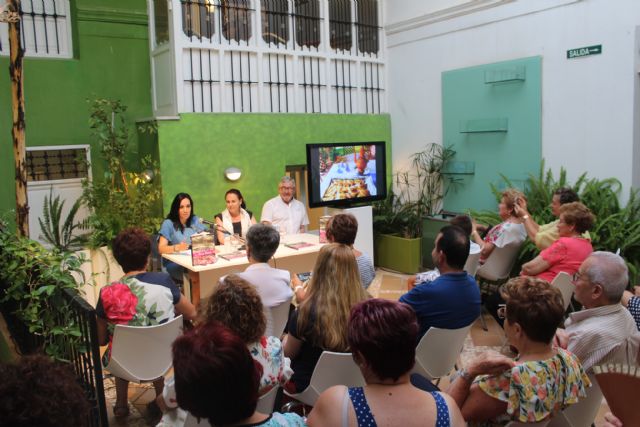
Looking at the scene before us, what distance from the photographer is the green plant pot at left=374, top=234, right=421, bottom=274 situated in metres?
7.26

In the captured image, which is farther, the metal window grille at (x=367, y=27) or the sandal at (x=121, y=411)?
the metal window grille at (x=367, y=27)

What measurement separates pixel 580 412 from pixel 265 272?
1.75m

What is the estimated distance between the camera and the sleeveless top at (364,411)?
167 centimetres

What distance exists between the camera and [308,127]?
24.6ft

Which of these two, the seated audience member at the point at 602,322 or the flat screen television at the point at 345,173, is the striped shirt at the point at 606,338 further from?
the flat screen television at the point at 345,173

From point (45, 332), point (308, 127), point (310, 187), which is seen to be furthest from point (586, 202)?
point (45, 332)

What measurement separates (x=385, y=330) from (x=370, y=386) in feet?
0.57

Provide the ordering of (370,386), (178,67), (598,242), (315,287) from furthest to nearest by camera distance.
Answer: (178,67), (598,242), (315,287), (370,386)

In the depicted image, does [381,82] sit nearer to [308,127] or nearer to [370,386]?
[308,127]

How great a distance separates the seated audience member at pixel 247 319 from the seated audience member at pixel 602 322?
1.24 meters

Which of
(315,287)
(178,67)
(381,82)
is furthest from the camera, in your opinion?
(381,82)

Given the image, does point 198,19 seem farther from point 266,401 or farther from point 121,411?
point 266,401

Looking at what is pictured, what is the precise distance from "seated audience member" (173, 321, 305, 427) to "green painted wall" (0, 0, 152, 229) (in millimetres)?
5831

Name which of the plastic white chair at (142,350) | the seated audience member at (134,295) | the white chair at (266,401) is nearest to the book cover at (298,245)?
the seated audience member at (134,295)
